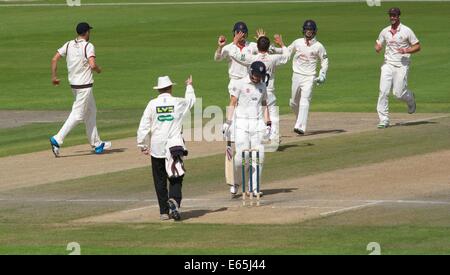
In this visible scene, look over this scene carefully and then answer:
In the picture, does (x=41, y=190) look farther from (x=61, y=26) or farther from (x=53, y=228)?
(x=61, y=26)

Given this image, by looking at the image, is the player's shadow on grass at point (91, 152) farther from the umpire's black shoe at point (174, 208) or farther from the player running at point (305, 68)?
the umpire's black shoe at point (174, 208)

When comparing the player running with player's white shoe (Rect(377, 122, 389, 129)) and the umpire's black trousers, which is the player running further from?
the umpire's black trousers

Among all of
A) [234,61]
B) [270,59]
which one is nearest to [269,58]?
[270,59]

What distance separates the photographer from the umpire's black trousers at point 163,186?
20703 millimetres

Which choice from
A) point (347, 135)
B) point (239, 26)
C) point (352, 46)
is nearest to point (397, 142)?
point (347, 135)

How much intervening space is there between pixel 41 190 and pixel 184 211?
3549 millimetres

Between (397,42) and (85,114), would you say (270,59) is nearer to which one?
(85,114)

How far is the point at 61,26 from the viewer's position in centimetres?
6103

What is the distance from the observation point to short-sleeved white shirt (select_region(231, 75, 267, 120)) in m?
22.5

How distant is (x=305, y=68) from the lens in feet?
98.3

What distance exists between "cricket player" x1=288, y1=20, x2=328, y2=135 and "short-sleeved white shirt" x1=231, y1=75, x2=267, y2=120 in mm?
6967

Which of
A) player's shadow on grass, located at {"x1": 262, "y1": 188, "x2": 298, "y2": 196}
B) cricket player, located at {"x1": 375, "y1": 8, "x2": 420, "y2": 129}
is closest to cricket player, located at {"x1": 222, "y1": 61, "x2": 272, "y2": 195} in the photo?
player's shadow on grass, located at {"x1": 262, "y1": 188, "x2": 298, "y2": 196}

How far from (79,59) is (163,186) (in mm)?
7987

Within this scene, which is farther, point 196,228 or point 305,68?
point 305,68
